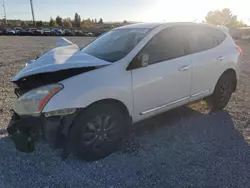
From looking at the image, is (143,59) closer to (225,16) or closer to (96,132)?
(96,132)

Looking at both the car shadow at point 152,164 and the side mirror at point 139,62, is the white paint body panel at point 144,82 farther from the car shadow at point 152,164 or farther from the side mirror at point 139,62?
the car shadow at point 152,164

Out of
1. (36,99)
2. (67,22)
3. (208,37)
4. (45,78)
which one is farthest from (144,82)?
(67,22)

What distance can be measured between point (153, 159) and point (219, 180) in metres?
0.81

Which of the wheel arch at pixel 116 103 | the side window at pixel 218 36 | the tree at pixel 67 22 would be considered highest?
the side window at pixel 218 36

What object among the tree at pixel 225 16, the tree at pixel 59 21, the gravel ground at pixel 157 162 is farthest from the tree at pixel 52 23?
the gravel ground at pixel 157 162

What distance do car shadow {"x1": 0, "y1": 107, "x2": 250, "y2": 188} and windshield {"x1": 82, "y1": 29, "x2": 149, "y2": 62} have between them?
4.15 feet

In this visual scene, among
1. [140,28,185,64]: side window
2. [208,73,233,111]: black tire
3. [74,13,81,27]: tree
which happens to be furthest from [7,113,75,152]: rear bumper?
[74,13,81,27]: tree

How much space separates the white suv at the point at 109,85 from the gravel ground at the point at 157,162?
291 millimetres

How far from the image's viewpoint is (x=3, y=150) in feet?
10.7

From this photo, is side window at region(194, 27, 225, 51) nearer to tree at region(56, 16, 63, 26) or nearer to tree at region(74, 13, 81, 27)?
tree at region(56, 16, 63, 26)

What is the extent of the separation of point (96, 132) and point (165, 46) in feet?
5.37

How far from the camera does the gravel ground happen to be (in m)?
2.68

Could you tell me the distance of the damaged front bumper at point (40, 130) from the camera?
2.69 m

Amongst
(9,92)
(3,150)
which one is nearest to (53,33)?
(9,92)
